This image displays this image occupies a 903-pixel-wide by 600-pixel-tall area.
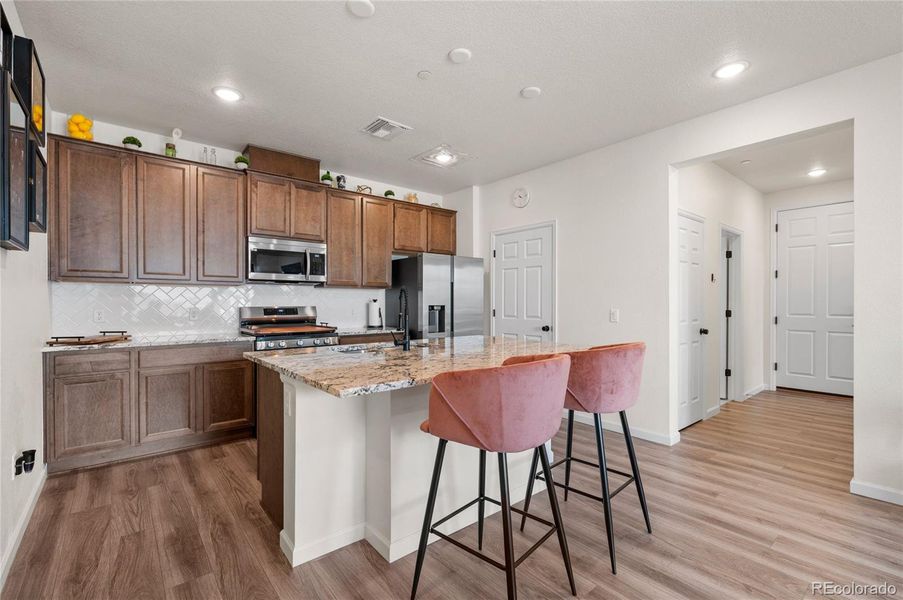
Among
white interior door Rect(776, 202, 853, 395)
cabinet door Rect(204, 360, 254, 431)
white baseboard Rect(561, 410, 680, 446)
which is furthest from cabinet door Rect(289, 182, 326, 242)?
white interior door Rect(776, 202, 853, 395)

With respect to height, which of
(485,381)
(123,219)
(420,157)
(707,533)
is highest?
(420,157)

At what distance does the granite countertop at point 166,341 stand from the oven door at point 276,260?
595mm

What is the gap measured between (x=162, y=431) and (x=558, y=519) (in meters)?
3.11

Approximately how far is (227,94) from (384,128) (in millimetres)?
1144

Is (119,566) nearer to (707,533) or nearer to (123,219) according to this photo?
(123,219)

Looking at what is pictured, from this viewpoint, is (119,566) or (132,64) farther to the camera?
(132,64)

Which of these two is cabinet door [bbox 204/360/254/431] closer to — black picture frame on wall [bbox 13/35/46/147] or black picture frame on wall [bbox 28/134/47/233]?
black picture frame on wall [bbox 28/134/47/233]

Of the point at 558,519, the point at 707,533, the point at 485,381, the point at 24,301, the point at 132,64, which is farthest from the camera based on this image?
the point at 132,64

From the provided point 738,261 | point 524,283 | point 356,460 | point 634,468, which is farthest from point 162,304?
point 738,261

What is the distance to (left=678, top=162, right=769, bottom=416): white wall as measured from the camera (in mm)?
4230

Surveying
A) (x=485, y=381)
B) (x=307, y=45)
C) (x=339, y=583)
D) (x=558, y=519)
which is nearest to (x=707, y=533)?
(x=558, y=519)

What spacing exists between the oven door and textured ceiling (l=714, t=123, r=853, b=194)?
3.81 metres

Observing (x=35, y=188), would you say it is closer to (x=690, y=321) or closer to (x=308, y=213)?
(x=308, y=213)

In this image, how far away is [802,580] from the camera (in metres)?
1.75
